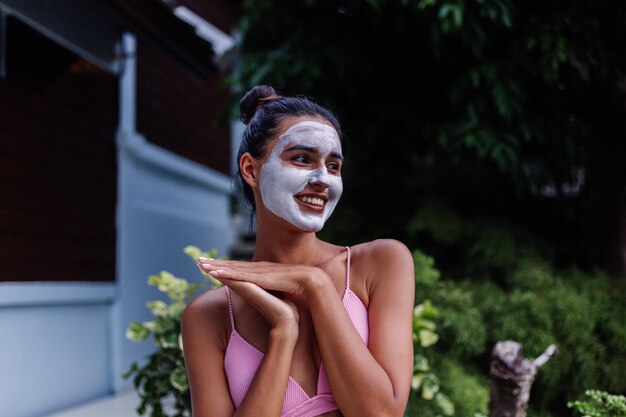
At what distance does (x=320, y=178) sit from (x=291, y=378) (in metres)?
0.54

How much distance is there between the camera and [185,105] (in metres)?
7.47

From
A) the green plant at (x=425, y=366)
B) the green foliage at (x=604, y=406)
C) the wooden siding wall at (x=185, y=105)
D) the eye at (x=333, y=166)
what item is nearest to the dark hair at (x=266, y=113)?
the eye at (x=333, y=166)

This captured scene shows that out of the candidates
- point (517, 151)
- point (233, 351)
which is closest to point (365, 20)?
point (517, 151)

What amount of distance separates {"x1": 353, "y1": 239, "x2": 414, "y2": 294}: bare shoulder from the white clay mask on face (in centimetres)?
19

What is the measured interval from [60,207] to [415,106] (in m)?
2.61

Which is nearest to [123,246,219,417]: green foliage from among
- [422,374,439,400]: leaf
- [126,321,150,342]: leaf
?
[126,321,150,342]: leaf

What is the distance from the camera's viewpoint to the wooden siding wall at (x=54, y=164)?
4.25 m

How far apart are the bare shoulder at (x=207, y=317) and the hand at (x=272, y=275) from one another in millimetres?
194

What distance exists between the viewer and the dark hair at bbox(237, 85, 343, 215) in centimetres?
196

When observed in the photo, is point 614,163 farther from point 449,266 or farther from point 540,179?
point 449,266

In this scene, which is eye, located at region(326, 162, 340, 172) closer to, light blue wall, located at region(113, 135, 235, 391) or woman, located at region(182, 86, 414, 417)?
woman, located at region(182, 86, 414, 417)

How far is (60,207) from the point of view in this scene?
4.81 meters

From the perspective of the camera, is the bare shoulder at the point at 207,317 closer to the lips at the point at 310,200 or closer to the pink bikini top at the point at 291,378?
the pink bikini top at the point at 291,378

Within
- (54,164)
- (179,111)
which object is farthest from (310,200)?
(179,111)
